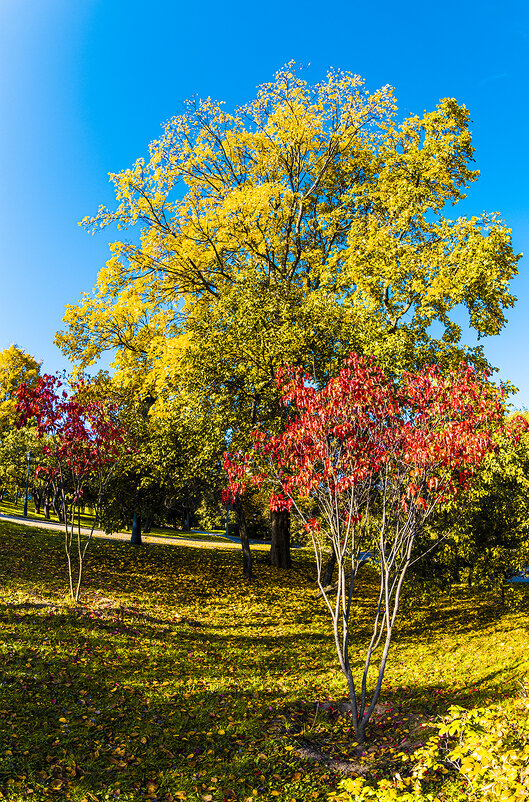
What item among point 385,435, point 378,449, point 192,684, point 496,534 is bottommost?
point 192,684

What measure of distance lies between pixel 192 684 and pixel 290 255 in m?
19.3

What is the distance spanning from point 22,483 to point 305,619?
37495mm

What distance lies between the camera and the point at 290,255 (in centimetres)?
2284

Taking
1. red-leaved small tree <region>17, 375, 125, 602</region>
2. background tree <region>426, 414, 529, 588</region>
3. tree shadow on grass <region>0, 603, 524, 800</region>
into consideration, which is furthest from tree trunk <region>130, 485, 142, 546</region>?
background tree <region>426, 414, 529, 588</region>

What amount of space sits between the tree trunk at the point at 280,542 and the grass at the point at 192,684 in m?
5.46

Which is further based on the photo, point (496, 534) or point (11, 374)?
point (11, 374)

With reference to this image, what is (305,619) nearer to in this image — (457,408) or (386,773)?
(386,773)

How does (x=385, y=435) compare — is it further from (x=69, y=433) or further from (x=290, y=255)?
(x=290, y=255)

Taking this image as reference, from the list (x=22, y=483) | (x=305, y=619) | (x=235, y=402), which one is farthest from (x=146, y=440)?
(x=22, y=483)

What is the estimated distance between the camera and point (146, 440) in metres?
17.0

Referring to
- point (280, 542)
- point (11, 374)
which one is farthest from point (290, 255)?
point (11, 374)

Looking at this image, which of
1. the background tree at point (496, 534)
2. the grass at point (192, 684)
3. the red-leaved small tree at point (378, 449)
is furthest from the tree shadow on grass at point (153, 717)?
the background tree at point (496, 534)

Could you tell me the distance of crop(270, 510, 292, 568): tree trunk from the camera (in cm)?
2106

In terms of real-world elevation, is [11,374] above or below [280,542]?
above
